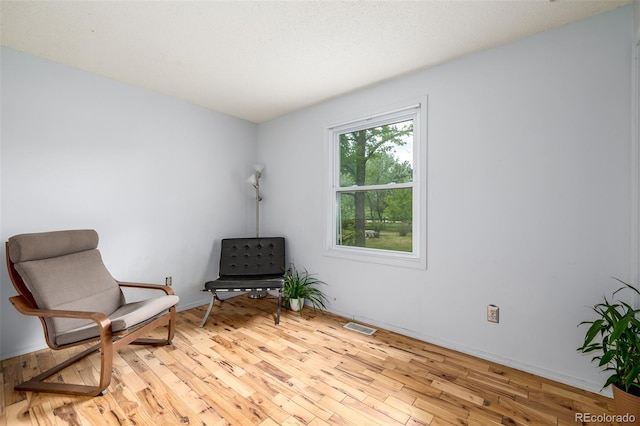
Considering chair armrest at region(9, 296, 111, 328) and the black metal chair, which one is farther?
the black metal chair

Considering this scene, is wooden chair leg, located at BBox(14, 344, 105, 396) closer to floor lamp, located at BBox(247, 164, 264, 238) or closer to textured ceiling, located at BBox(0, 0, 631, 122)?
textured ceiling, located at BBox(0, 0, 631, 122)

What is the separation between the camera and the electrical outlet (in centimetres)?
204

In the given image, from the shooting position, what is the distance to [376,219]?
9.27 ft

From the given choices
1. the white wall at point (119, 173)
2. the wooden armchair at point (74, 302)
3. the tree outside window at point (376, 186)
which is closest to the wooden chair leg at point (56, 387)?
the wooden armchair at point (74, 302)

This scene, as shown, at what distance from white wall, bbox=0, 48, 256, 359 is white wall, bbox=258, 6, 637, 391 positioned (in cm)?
214

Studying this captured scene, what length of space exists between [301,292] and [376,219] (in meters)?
1.20

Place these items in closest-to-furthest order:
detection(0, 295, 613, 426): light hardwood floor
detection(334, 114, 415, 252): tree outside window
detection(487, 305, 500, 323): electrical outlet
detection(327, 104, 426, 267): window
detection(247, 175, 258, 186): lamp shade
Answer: detection(0, 295, 613, 426): light hardwood floor
detection(487, 305, 500, 323): electrical outlet
detection(327, 104, 426, 267): window
detection(334, 114, 415, 252): tree outside window
detection(247, 175, 258, 186): lamp shade

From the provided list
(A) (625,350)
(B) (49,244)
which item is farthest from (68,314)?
(A) (625,350)

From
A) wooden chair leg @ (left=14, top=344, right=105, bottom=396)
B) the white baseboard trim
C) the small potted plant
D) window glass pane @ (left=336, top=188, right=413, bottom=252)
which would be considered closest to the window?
window glass pane @ (left=336, top=188, right=413, bottom=252)

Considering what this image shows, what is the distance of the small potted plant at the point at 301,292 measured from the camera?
3076 mm

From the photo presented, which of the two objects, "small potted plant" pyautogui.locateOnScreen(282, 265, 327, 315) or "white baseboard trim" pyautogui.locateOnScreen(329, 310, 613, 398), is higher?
"small potted plant" pyautogui.locateOnScreen(282, 265, 327, 315)

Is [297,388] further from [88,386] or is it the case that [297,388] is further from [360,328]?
[88,386]

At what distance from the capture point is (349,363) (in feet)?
6.73

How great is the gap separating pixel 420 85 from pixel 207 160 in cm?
255
